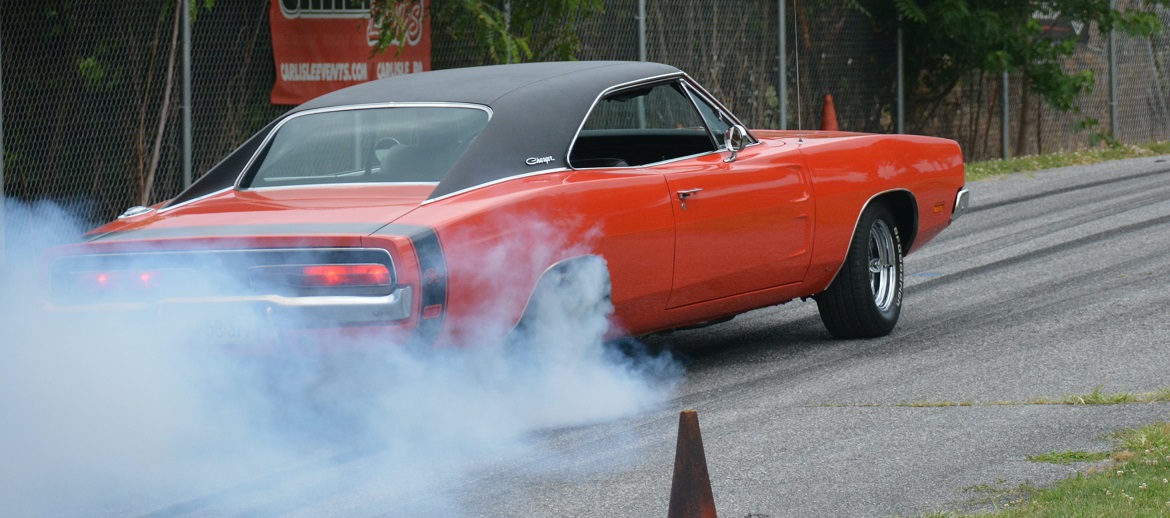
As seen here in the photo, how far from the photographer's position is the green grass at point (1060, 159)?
16.0 m

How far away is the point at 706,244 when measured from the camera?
6047mm

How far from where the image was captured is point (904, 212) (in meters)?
7.43

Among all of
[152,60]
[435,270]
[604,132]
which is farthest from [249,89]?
[435,270]

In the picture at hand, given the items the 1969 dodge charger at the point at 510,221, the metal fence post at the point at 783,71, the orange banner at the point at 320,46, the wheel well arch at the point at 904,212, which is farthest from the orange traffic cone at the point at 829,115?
the wheel well arch at the point at 904,212

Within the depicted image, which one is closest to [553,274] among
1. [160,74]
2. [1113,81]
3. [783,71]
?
[160,74]

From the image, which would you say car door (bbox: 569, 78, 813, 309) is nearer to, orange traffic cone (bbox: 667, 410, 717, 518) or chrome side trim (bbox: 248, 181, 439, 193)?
chrome side trim (bbox: 248, 181, 439, 193)

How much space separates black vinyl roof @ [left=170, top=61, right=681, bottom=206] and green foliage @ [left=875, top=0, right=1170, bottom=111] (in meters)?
10.4

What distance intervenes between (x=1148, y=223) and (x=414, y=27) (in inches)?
233

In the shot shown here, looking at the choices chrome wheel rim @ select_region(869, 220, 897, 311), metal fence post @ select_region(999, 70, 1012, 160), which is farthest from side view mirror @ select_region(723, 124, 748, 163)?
metal fence post @ select_region(999, 70, 1012, 160)

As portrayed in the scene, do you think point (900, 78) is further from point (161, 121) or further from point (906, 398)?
point (906, 398)

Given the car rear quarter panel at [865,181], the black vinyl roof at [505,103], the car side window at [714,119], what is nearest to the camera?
the black vinyl roof at [505,103]

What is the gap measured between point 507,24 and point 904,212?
5.43 meters

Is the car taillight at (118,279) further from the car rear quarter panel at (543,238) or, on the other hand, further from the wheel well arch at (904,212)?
the wheel well arch at (904,212)

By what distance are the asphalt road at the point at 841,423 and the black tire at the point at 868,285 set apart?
108mm
